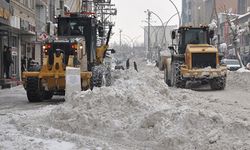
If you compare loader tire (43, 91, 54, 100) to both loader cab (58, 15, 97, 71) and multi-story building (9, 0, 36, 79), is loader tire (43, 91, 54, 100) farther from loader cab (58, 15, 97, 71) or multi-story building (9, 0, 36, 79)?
multi-story building (9, 0, 36, 79)

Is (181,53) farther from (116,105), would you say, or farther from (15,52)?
(116,105)

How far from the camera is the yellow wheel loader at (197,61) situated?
26000mm

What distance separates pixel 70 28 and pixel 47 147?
12.0 meters

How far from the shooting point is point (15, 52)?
106 feet

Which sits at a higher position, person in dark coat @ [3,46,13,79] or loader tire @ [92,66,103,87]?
person in dark coat @ [3,46,13,79]

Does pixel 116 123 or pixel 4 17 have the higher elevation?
pixel 4 17

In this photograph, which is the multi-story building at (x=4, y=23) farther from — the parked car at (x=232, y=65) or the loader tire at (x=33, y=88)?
the parked car at (x=232, y=65)

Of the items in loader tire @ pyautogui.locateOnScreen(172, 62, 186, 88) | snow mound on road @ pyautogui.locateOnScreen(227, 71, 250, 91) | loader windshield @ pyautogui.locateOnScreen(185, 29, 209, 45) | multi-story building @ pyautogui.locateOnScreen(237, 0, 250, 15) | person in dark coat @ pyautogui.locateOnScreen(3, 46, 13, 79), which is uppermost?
multi-story building @ pyautogui.locateOnScreen(237, 0, 250, 15)

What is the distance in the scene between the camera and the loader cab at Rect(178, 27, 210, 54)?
27844 millimetres

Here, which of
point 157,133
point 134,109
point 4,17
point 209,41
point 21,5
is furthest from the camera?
point 21,5

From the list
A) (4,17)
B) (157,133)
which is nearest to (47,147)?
(157,133)

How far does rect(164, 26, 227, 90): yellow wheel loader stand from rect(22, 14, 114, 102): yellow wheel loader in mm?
6980

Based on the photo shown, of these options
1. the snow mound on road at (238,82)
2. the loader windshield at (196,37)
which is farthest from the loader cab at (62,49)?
the snow mound on road at (238,82)

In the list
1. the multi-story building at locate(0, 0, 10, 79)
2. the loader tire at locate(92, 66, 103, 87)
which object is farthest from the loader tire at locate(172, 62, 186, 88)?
the multi-story building at locate(0, 0, 10, 79)
